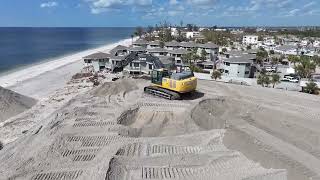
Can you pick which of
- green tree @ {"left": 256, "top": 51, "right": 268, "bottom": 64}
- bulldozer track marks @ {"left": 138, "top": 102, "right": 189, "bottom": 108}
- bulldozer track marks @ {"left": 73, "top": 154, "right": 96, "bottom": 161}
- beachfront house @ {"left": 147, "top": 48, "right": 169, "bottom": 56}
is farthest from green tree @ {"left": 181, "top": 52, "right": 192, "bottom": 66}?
bulldozer track marks @ {"left": 73, "top": 154, "right": 96, "bottom": 161}

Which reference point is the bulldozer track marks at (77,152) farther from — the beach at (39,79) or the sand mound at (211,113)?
the beach at (39,79)

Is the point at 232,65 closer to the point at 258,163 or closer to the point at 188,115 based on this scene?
the point at 188,115

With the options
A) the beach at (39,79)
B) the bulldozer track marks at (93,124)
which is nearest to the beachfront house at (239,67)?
the beach at (39,79)

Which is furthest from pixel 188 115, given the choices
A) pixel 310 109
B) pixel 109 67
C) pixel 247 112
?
pixel 109 67

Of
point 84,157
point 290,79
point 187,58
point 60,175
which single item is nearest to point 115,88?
point 84,157

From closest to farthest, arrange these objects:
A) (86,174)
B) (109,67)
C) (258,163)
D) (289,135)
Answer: (86,174)
(258,163)
(289,135)
(109,67)

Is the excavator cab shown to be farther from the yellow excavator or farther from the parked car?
the parked car
